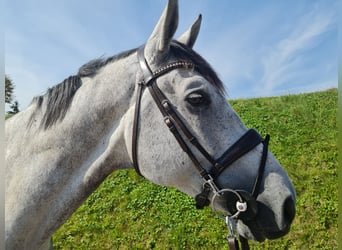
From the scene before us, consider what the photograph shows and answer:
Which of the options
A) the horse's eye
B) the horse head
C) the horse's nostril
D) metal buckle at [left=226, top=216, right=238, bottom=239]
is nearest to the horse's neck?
the horse head

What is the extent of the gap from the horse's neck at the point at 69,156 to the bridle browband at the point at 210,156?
0.17m

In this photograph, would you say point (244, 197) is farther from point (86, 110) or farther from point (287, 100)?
point (287, 100)

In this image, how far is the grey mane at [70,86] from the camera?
2248 mm

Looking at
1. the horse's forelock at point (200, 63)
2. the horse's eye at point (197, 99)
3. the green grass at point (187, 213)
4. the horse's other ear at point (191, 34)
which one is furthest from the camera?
the green grass at point (187, 213)

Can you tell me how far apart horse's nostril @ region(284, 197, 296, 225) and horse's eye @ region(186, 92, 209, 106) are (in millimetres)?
832

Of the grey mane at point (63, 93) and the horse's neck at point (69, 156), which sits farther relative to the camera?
the grey mane at point (63, 93)

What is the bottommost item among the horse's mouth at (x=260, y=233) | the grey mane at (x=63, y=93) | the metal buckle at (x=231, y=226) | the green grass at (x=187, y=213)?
the green grass at (x=187, y=213)

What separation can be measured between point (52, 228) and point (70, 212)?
0.16 meters

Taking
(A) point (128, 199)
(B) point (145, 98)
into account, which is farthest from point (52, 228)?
(A) point (128, 199)

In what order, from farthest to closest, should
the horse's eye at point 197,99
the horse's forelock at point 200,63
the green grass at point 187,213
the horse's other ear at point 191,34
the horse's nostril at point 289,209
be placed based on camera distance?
1. the green grass at point 187,213
2. the horse's other ear at point 191,34
3. the horse's forelock at point 200,63
4. the horse's eye at point 197,99
5. the horse's nostril at point 289,209

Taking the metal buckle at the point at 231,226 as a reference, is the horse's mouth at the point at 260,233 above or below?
below

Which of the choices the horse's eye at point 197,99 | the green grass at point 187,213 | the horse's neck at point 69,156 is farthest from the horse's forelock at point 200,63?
the green grass at point 187,213

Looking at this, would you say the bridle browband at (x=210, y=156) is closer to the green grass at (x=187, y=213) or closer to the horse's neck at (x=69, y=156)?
the horse's neck at (x=69, y=156)

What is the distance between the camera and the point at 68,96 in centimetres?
231
